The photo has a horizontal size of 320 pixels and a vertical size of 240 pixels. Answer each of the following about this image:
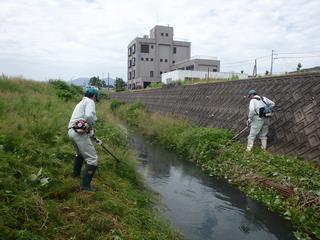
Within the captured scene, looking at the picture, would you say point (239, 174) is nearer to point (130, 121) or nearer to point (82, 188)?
point (82, 188)

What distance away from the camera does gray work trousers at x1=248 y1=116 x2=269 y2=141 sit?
10.4m

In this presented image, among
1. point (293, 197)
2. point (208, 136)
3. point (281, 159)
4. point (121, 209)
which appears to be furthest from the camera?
point (208, 136)

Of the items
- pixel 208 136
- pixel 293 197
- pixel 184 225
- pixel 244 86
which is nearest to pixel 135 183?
pixel 184 225

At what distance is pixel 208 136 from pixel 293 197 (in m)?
→ 5.68

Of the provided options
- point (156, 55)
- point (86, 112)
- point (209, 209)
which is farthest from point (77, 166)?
point (156, 55)

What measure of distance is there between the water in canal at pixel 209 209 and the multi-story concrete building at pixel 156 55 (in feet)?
190

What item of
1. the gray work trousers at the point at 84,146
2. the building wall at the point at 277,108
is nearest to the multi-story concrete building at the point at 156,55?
the building wall at the point at 277,108

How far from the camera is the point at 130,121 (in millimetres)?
24172

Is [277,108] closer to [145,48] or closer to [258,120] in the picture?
[258,120]

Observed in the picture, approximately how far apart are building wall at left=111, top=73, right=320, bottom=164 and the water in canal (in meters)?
2.56

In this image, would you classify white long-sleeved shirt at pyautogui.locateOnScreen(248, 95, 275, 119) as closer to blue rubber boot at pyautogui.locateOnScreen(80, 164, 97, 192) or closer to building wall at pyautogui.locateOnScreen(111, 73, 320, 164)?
building wall at pyautogui.locateOnScreen(111, 73, 320, 164)

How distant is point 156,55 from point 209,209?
208 ft

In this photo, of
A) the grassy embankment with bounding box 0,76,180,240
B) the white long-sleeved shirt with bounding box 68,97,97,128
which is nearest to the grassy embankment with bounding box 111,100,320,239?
the grassy embankment with bounding box 0,76,180,240

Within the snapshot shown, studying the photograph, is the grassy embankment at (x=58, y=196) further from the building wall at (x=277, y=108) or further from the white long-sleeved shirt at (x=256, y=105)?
the building wall at (x=277, y=108)
